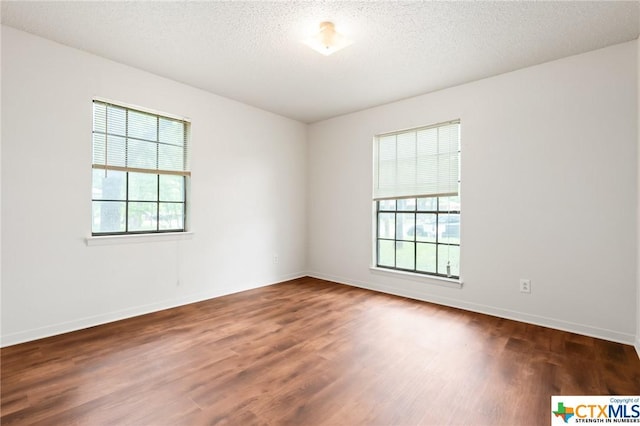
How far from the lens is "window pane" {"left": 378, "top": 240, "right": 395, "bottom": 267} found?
4688 mm

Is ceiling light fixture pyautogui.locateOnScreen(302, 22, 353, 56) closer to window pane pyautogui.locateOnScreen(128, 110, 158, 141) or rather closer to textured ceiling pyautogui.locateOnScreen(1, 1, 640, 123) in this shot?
textured ceiling pyautogui.locateOnScreen(1, 1, 640, 123)

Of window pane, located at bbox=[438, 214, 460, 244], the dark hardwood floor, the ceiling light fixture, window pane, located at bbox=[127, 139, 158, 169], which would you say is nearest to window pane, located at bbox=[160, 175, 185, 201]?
window pane, located at bbox=[127, 139, 158, 169]

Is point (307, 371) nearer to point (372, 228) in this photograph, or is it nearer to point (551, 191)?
point (372, 228)

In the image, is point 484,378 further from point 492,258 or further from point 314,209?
point 314,209

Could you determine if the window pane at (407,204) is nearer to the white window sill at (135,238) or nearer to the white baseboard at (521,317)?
the white baseboard at (521,317)

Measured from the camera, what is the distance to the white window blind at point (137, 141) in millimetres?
3336

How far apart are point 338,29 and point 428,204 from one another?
98.2 inches

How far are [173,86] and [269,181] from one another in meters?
1.86

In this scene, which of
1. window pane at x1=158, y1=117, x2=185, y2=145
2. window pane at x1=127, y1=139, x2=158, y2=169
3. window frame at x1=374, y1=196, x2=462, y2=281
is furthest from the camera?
window frame at x1=374, y1=196, x2=462, y2=281

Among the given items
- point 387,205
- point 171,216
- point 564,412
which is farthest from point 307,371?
point 387,205

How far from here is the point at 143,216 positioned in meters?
3.71

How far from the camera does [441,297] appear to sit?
13.3 ft

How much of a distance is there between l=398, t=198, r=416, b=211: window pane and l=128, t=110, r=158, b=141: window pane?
10.8ft

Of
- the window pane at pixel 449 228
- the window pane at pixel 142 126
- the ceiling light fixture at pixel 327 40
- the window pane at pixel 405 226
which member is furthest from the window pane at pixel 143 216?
the window pane at pixel 449 228
